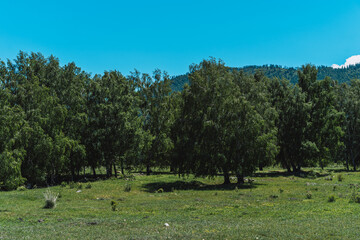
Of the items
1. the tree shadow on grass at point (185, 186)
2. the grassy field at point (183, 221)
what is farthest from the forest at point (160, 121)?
the grassy field at point (183, 221)

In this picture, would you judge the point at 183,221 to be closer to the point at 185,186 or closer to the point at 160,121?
the point at 185,186

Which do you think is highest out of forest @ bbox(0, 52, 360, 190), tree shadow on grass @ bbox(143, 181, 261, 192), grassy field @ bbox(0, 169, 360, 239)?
forest @ bbox(0, 52, 360, 190)

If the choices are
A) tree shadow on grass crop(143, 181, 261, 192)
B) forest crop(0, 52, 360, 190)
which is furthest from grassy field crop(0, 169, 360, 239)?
forest crop(0, 52, 360, 190)

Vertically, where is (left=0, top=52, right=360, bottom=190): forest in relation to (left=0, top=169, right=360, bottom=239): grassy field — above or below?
above

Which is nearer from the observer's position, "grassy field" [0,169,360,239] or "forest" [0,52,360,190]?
"grassy field" [0,169,360,239]

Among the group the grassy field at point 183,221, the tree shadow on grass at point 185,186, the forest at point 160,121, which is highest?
the forest at point 160,121

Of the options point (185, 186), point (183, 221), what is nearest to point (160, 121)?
point (185, 186)

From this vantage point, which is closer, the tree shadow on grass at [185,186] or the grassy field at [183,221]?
the grassy field at [183,221]

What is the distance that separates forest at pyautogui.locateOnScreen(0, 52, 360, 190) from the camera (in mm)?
39312

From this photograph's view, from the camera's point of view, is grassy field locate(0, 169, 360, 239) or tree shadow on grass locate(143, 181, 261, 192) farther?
tree shadow on grass locate(143, 181, 261, 192)

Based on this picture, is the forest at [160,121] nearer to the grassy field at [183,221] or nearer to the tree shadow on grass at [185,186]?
the tree shadow on grass at [185,186]

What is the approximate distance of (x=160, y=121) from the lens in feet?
199

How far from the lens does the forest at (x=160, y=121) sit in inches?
1548

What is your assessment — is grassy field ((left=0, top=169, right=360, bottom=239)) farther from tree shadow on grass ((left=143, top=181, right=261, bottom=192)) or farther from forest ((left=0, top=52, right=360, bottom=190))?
forest ((left=0, top=52, right=360, bottom=190))
